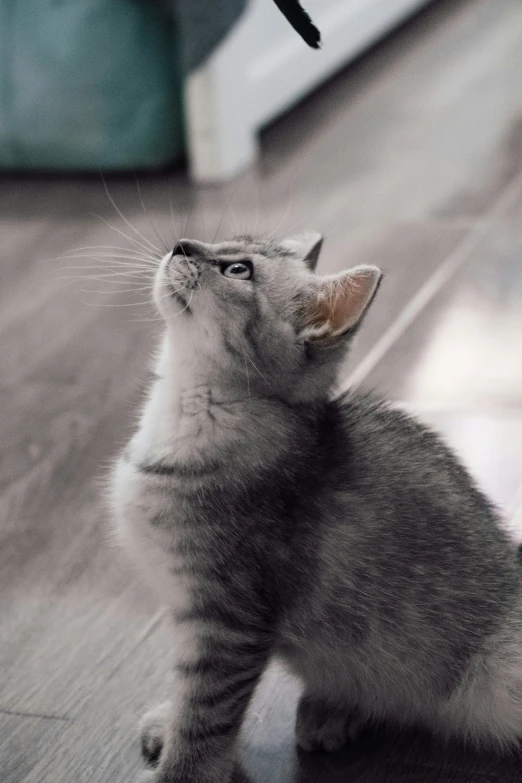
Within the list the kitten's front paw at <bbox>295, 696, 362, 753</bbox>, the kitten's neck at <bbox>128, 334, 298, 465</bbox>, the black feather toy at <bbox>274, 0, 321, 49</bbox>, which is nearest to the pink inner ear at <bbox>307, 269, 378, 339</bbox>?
the kitten's neck at <bbox>128, 334, 298, 465</bbox>

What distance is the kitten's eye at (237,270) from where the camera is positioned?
118 cm

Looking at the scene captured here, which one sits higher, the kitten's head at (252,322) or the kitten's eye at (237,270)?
the kitten's eye at (237,270)

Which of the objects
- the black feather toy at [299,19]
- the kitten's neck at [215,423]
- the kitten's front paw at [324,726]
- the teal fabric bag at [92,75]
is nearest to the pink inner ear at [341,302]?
the kitten's neck at [215,423]

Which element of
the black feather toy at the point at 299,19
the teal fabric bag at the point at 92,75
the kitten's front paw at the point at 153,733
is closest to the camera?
the black feather toy at the point at 299,19

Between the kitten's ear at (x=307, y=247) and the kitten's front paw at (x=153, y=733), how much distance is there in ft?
1.75

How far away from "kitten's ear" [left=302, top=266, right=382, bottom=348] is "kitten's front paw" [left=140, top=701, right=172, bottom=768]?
44 centimetres

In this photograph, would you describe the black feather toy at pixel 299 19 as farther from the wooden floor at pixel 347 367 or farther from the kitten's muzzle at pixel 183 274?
the wooden floor at pixel 347 367

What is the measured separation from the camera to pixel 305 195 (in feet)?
9.43

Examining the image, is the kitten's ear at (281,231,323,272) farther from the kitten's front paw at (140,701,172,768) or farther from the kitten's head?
the kitten's front paw at (140,701,172,768)

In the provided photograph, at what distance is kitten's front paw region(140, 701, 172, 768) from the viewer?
120cm

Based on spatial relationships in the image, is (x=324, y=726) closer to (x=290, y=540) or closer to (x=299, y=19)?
(x=290, y=540)

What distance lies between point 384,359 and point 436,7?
297cm

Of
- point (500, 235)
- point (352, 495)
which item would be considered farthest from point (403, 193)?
point (352, 495)

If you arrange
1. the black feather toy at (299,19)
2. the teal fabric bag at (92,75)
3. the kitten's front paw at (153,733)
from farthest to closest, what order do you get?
the teal fabric bag at (92,75), the kitten's front paw at (153,733), the black feather toy at (299,19)
